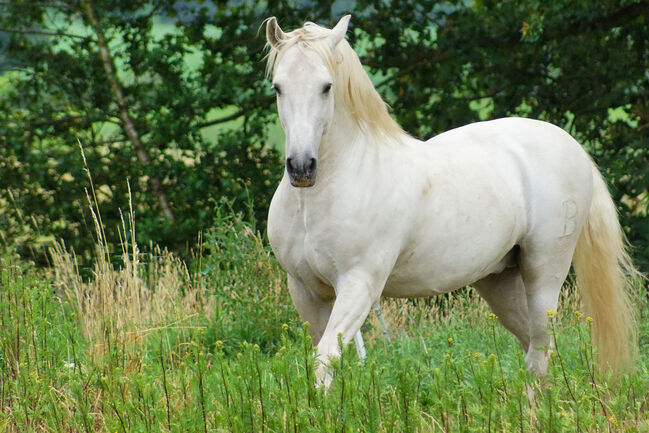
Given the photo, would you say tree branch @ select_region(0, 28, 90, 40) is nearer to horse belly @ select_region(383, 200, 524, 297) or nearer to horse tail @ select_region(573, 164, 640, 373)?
horse tail @ select_region(573, 164, 640, 373)

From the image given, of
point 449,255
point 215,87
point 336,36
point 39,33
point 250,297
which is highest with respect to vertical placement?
point 39,33

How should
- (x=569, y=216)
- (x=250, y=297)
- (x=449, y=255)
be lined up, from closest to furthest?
(x=449, y=255)
(x=569, y=216)
(x=250, y=297)

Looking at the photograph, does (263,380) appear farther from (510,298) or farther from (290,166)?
(510,298)

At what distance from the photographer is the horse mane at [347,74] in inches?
137

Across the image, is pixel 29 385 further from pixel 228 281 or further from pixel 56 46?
pixel 56 46

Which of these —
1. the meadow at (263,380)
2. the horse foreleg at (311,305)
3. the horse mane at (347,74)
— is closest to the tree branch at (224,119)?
the meadow at (263,380)

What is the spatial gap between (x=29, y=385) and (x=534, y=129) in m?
2.69

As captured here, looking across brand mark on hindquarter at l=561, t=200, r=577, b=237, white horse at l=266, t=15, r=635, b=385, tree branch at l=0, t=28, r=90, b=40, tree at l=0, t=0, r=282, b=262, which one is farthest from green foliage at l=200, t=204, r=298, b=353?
tree branch at l=0, t=28, r=90, b=40

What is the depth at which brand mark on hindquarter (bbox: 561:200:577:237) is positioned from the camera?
4293 millimetres

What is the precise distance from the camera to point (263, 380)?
4.10 m

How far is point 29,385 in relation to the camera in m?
3.67

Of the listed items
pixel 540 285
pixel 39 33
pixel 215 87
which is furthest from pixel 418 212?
pixel 39 33

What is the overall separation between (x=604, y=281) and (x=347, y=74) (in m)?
1.90

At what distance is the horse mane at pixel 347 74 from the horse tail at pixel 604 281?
1.36 m
